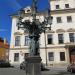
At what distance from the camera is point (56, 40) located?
40.5 metres

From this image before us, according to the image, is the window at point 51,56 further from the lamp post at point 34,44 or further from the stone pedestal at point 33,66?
the stone pedestal at point 33,66

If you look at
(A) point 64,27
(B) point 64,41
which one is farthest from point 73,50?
(A) point 64,27

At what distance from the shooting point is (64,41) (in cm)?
4006

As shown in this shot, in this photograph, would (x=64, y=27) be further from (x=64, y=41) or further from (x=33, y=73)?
(x=33, y=73)

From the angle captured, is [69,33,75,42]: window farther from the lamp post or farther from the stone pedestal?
the stone pedestal

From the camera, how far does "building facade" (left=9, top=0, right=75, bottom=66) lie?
1554 inches

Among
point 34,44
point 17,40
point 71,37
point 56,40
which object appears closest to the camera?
point 34,44

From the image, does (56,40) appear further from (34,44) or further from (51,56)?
(34,44)

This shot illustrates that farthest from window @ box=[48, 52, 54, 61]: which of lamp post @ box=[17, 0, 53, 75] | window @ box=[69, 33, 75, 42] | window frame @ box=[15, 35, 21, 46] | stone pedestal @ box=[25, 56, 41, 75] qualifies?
stone pedestal @ box=[25, 56, 41, 75]

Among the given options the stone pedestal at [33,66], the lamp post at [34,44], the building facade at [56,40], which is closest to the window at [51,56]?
the building facade at [56,40]

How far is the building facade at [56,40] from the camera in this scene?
39469 millimetres

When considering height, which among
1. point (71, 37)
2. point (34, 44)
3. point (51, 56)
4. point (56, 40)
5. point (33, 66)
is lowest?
point (33, 66)

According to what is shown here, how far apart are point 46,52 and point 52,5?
35.1 ft

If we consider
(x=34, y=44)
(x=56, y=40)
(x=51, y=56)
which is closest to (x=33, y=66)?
(x=34, y=44)
